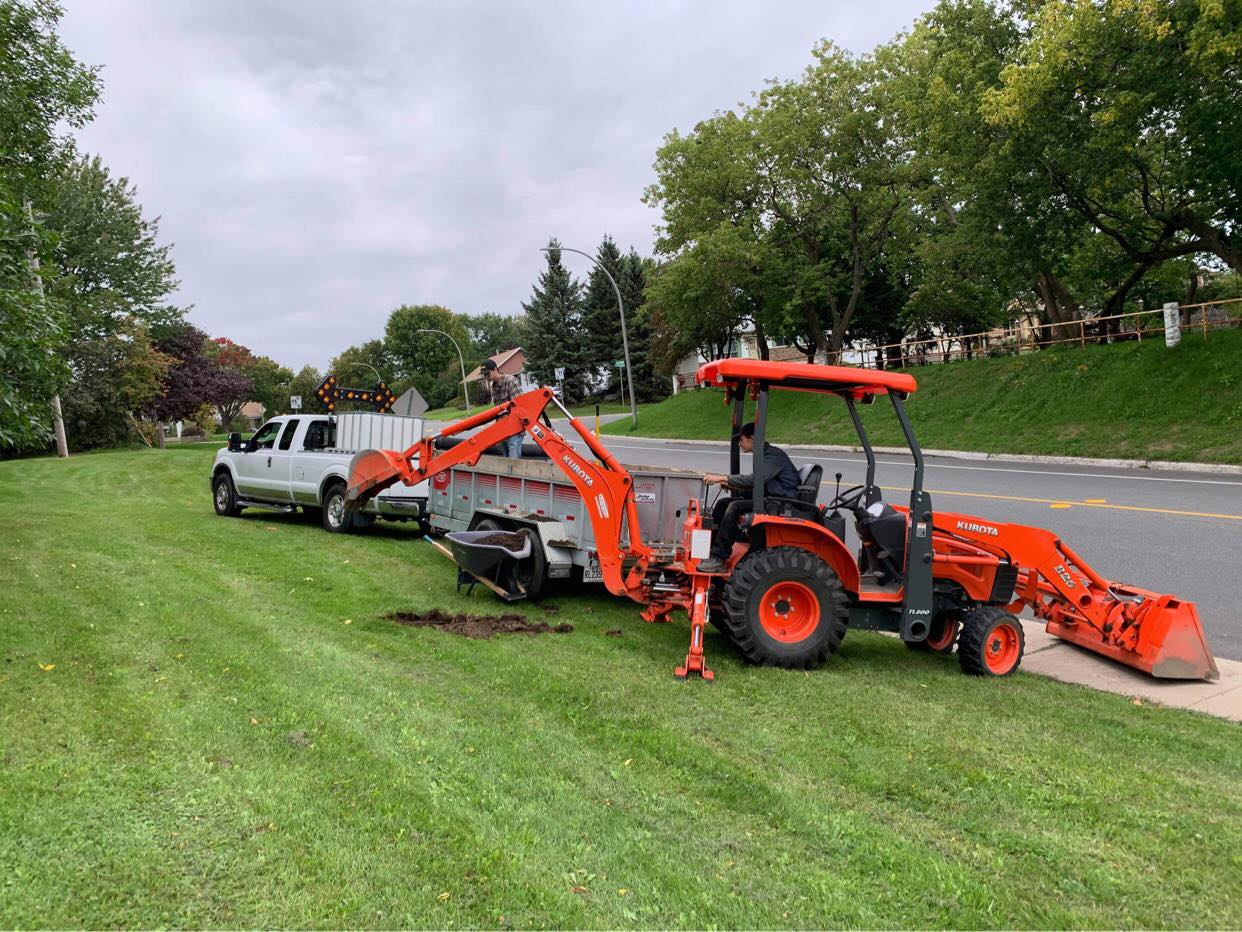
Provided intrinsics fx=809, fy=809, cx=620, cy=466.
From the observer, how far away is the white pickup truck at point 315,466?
40.4 ft

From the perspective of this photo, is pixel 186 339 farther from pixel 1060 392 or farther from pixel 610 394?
pixel 1060 392

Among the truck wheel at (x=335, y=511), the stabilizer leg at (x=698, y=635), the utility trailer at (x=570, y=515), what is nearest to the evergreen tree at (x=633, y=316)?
the truck wheel at (x=335, y=511)

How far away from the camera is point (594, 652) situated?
21.1ft

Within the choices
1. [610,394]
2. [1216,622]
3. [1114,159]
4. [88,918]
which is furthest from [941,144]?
[610,394]

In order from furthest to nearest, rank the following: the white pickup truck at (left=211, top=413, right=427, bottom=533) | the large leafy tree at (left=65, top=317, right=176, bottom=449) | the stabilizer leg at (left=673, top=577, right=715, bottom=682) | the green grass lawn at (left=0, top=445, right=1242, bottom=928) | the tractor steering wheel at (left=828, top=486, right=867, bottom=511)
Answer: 1. the large leafy tree at (left=65, top=317, right=176, bottom=449)
2. the white pickup truck at (left=211, top=413, right=427, bottom=533)
3. the tractor steering wheel at (left=828, top=486, right=867, bottom=511)
4. the stabilizer leg at (left=673, top=577, right=715, bottom=682)
5. the green grass lawn at (left=0, top=445, right=1242, bottom=928)

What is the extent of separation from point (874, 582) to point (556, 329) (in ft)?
187

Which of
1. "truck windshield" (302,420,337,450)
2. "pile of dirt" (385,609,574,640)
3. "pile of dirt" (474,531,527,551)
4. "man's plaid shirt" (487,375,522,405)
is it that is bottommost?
"pile of dirt" (385,609,574,640)

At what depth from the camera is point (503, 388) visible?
1129 centimetres

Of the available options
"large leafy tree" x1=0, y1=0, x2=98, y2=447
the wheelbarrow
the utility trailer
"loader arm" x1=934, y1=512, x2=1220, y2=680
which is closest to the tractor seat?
"loader arm" x1=934, y1=512, x2=1220, y2=680

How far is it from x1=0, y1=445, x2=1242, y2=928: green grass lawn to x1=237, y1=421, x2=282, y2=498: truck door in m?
7.32

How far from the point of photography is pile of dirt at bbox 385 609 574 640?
7027mm

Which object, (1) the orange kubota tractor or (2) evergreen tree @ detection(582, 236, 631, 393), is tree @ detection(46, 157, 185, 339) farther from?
(1) the orange kubota tractor

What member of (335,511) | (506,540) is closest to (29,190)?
(335,511)

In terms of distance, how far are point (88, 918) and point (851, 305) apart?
34424 mm
